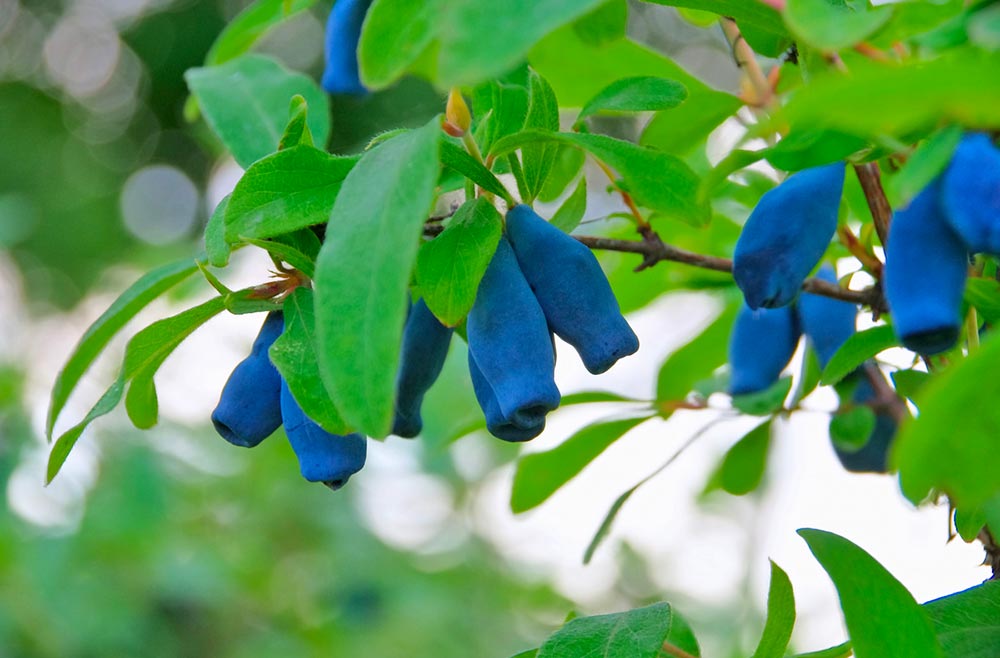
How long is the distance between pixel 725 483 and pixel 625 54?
29cm

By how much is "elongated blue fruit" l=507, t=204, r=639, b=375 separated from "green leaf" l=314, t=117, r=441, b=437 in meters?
0.09

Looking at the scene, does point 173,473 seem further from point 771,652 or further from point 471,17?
point 471,17

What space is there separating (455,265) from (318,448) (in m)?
0.09

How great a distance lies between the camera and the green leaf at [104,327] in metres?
0.55

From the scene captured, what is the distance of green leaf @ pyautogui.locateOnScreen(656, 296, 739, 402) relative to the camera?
0.79 m

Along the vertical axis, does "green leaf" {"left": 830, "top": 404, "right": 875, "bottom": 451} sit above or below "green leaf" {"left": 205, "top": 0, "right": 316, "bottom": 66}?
below

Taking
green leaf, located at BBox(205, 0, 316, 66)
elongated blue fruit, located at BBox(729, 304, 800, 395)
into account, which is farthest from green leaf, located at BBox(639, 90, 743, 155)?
green leaf, located at BBox(205, 0, 316, 66)

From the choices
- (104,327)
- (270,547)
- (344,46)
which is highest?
(344,46)

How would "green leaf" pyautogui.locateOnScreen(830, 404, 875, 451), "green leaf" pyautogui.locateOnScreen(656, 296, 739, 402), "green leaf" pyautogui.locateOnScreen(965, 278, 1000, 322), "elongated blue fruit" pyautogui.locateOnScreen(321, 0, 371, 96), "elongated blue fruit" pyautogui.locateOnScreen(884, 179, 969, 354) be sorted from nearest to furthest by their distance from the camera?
"elongated blue fruit" pyautogui.locateOnScreen(884, 179, 969, 354) < "green leaf" pyautogui.locateOnScreen(965, 278, 1000, 322) < "elongated blue fruit" pyautogui.locateOnScreen(321, 0, 371, 96) < "green leaf" pyautogui.locateOnScreen(830, 404, 875, 451) < "green leaf" pyautogui.locateOnScreen(656, 296, 739, 402)

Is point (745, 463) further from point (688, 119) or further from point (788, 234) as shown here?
point (788, 234)

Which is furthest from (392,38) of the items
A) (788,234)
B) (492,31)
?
(788,234)

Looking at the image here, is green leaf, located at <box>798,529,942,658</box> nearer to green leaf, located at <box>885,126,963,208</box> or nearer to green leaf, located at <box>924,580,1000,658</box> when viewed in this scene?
green leaf, located at <box>924,580,1000,658</box>

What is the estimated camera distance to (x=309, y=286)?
479 mm

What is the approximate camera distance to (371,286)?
339 millimetres
